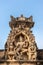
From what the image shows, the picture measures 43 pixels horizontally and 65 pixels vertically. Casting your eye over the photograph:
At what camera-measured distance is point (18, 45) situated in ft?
69.1

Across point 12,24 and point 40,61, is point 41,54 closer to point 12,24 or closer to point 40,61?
point 40,61

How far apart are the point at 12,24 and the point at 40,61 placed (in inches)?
126

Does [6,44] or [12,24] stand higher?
[12,24]

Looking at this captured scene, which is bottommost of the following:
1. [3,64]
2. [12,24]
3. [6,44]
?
[3,64]

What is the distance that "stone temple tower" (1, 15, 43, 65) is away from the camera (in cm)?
2042

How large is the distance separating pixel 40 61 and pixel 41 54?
76 centimetres

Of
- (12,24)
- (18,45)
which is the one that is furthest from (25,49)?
(12,24)

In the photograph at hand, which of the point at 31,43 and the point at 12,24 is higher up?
the point at 12,24

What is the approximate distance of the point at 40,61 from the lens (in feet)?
66.6

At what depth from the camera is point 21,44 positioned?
21.1m

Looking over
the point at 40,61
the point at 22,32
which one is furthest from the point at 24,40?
Answer: the point at 40,61

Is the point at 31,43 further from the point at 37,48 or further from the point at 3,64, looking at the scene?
the point at 3,64

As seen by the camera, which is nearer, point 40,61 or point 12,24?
point 40,61

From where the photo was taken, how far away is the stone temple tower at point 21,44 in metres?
20.4
